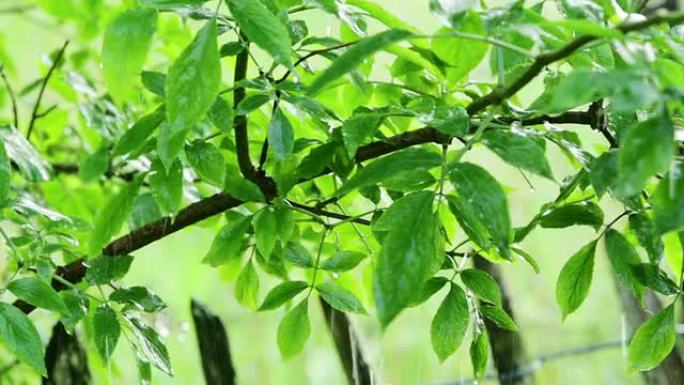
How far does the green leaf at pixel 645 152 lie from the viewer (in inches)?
17.1

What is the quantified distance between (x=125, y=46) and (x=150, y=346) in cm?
31

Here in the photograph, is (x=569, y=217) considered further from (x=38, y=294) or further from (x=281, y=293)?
(x=38, y=294)

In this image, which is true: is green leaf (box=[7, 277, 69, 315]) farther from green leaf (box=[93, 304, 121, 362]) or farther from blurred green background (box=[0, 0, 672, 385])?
blurred green background (box=[0, 0, 672, 385])

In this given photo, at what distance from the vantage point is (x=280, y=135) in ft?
2.21

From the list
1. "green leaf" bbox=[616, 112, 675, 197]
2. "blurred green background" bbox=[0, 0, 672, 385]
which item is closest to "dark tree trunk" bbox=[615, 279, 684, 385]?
"blurred green background" bbox=[0, 0, 672, 385]

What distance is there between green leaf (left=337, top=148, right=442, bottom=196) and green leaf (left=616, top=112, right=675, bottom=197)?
15 cm

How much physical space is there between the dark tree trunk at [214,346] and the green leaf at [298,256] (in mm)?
362

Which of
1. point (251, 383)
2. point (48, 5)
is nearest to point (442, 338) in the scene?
point (48, 5)

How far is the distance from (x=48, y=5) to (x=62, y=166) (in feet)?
0.79

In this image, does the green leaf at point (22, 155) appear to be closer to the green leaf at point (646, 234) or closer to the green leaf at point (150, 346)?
the green leaf at point (150, 346)

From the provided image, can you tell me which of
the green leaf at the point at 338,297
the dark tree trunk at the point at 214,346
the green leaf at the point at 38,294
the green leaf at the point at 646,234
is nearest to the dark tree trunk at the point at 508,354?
the dark tree trunk at the point at 214,346

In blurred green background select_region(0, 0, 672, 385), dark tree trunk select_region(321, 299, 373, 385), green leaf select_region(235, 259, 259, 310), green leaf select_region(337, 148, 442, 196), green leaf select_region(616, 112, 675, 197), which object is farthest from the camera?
blurred green background select_region(0, 0, 672, 385)

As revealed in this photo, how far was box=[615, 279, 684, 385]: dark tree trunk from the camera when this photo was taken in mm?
1258

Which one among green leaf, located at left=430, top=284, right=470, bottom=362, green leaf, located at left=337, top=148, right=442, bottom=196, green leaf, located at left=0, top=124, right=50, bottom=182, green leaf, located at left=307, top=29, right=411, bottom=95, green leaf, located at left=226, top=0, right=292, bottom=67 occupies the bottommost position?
green leaf, located at left=430, top=284, right=470, bottom=362
